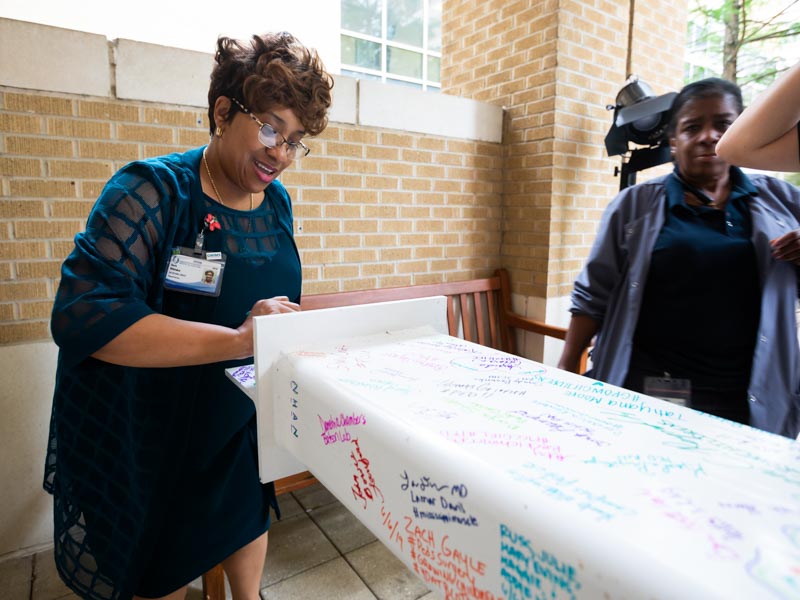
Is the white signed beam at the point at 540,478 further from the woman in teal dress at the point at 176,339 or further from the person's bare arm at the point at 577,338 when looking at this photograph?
the person's bare arm at the point at 577,338

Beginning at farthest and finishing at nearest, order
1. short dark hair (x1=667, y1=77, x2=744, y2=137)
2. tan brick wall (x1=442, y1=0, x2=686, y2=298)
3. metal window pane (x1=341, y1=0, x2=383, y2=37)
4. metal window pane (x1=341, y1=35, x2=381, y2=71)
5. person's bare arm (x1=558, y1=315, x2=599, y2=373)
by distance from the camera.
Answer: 1. metal window pane (x1=341, y1=35, x2=381, y2=71)
2. metal window pane (x1=341, y1=0, x2=383, y2=37)
3. tan brick wall (x1=442, y1=0, x2=686, y2=298)
4. person's bare arm (x1=558, y1=315, x2=599, y2=373)
5. short dark hair (x1=667, y1=77, x2=744, y2=137)

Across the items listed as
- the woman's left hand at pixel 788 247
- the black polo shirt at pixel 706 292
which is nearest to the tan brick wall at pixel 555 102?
the black polo shirt at pixel 706 292

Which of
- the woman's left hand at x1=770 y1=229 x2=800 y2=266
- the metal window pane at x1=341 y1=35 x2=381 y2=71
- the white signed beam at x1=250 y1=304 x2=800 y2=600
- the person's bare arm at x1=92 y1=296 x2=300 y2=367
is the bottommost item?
the white signed beam at x1=250 y1=304 x2=800 y2=600

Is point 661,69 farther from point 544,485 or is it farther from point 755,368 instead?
point 544,485

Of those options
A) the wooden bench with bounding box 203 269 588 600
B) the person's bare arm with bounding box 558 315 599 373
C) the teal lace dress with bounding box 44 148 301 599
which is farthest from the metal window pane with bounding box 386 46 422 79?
the teal lace dress with bounding box 44 148 301 599

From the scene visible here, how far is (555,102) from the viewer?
2.71 metres

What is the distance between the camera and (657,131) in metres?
2.41

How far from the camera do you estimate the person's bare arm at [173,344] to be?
2.91 ft

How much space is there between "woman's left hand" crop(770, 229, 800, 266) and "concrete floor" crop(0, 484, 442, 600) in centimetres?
150

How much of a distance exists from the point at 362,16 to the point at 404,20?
695mm

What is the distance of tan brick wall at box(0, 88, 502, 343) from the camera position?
5.75ft

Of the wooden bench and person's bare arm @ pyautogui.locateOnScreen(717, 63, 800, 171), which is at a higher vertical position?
person's bare arm @ pyautogui.locateOnScreen(717, 63, 800, 171)

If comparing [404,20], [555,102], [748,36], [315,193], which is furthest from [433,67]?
[315,193]

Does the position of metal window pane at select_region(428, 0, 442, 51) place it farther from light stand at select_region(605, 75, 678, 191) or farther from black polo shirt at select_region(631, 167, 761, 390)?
black polo shirt at select_region(631, 167, 761, 390)
